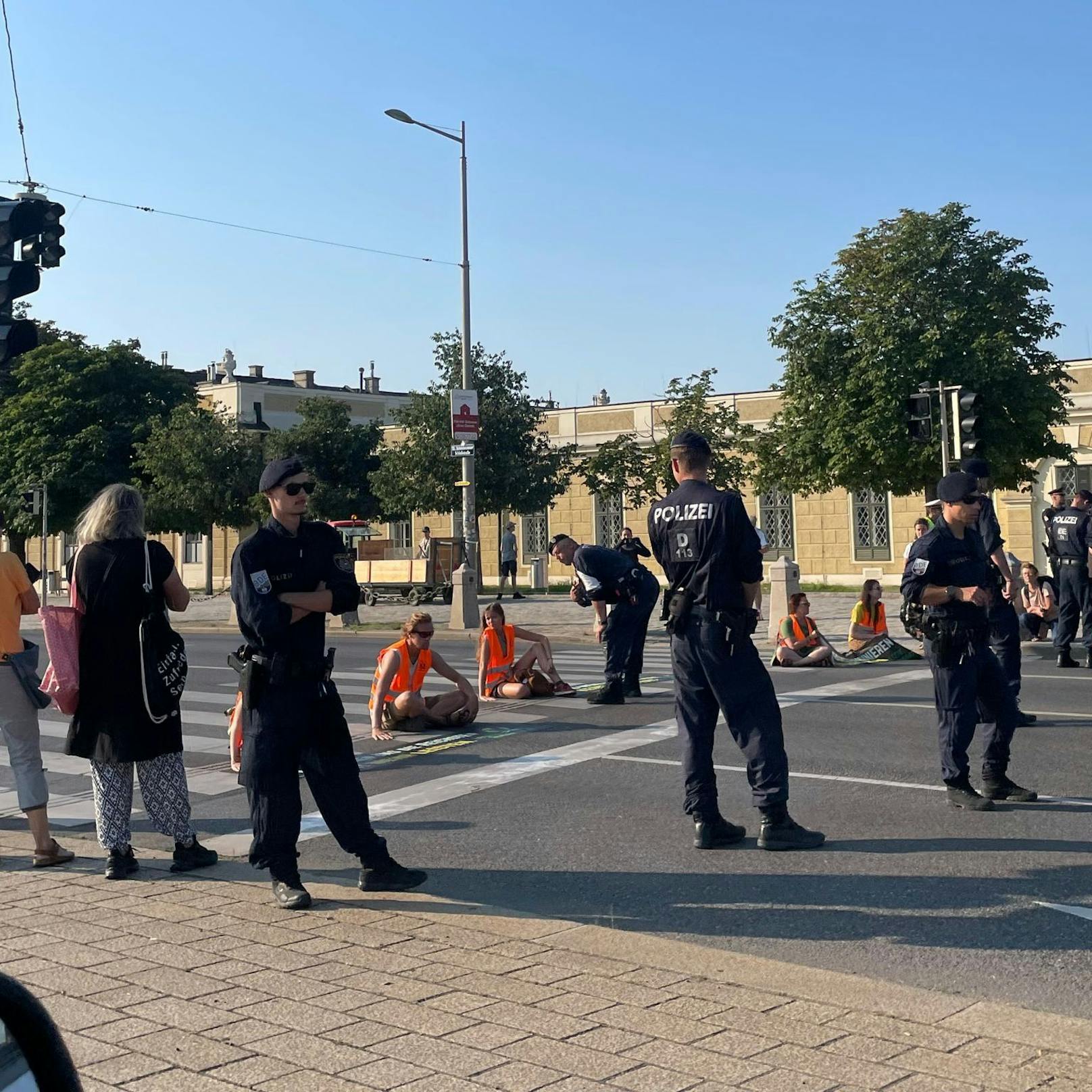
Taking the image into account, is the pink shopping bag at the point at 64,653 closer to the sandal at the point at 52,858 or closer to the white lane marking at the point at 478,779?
the sandal at the point at 52,858

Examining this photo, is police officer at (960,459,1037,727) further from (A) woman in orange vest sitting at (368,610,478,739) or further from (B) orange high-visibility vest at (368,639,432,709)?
(B) orange high-visibility vest at (368,639,432,709)

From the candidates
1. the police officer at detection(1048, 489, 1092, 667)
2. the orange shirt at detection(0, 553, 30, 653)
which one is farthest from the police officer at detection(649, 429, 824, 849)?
the police officer at detection(1048, 489, 1092, 667)

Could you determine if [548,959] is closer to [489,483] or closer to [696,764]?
[696,764]

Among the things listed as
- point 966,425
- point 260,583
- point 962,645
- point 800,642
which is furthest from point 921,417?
point 260,583

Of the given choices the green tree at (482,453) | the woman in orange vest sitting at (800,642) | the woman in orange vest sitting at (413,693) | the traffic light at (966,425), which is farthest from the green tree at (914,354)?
the woman in orange vest sitting at (413,693)

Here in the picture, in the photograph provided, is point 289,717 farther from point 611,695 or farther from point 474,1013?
point 611,695

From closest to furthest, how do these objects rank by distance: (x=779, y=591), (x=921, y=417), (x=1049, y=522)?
1. (x=1049, y=522)
2. (x=921, y=417)
3. (x=779, y=591)

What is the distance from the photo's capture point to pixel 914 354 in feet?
103

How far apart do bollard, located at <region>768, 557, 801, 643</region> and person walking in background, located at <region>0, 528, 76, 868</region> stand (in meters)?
14.1

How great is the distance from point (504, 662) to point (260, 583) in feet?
25.0

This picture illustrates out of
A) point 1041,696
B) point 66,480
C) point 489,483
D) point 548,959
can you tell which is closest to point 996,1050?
point 548,959

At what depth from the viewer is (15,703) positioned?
281 inches

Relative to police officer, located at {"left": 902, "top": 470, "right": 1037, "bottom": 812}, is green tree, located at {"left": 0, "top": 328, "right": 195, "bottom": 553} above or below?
above

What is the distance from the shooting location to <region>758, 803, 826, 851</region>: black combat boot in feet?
22.0
